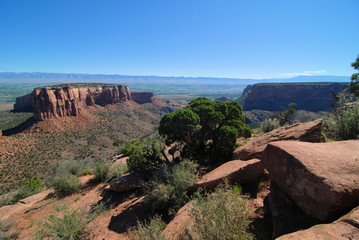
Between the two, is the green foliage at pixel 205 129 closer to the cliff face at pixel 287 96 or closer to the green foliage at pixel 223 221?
the green foliage at pixel 223 221

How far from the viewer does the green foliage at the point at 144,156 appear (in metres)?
12.4

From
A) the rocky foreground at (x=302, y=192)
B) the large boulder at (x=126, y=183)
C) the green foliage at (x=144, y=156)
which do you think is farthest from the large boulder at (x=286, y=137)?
the large boulder at (x=126, y=183)

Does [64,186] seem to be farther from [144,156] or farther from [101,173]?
[144,156]

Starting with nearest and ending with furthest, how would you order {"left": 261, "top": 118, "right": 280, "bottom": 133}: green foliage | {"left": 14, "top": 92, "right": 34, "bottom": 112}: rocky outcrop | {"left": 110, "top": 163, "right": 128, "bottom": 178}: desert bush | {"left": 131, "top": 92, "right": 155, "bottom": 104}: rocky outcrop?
{"left": 110, "top": 163, "right": 128, "bottom": 178}: desert bush < {"left": 261, "top": 118, "right": 280, "bottom": 133}: green foliage < {"left": 14, "top": 92, "right": 34, "bottom": 112}: rocky outcrop < {"left": 131, "top": 92, "right": 155, "bottom": 104}: rocky outcrop

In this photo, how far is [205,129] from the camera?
43.9 ft

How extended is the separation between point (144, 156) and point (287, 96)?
5002 inches

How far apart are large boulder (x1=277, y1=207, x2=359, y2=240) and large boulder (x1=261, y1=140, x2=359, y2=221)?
0.48 metres

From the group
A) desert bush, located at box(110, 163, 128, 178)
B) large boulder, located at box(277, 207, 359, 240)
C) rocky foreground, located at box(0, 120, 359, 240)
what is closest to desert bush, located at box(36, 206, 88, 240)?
rocky foreground, located at box(0, 120, 359, 240)

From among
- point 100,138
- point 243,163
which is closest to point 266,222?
point 243,163

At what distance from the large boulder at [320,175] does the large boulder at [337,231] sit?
48 centimetres

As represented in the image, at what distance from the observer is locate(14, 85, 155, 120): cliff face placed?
5994 centimetres

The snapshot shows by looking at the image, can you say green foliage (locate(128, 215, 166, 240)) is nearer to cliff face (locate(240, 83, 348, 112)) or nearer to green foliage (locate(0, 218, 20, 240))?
green foliage (locate(0, 218, 20, 240))

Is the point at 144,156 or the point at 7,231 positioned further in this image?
the point at 144,156

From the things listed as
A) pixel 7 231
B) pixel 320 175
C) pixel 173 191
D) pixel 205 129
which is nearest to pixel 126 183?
pixel 173 191
